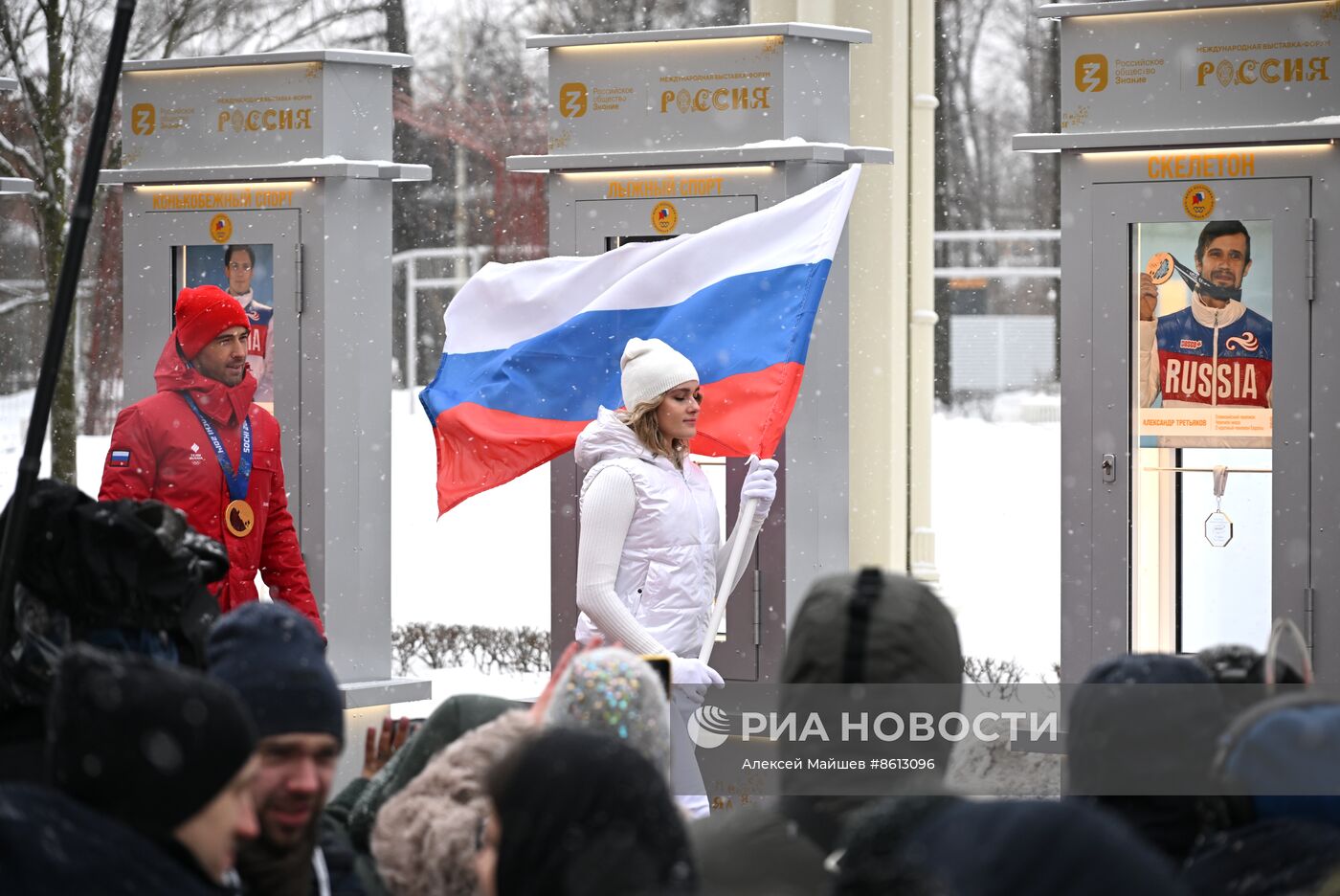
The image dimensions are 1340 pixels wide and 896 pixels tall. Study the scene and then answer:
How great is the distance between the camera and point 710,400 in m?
6.54

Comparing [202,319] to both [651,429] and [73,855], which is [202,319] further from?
[73,855]

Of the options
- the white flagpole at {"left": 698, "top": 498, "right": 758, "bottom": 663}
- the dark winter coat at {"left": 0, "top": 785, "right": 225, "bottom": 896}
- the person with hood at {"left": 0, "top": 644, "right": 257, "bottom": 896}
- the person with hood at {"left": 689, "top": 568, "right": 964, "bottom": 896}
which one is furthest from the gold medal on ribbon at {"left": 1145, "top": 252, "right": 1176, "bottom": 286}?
the dark winter coat at {"left": 0, "top": 785, "right": 225, "bottom": 896}

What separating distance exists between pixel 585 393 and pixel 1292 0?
2767 mm

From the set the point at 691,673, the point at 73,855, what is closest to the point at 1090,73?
the point at 691,673

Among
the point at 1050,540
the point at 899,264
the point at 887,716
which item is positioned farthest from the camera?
the point at 1050,540

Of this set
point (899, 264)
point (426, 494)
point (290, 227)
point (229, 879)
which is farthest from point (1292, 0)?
point (426, 494)

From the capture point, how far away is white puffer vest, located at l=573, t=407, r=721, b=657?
220 inches

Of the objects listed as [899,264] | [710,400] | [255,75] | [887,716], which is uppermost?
[255,75]

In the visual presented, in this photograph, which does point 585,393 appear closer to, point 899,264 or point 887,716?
point 899,264

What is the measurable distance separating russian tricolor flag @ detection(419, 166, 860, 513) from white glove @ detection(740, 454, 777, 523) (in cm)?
25

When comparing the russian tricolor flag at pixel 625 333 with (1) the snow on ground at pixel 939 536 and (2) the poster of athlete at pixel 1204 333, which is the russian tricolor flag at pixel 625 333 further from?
(1) the snow on ground at pixel 939 536

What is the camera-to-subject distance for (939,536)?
16422mm

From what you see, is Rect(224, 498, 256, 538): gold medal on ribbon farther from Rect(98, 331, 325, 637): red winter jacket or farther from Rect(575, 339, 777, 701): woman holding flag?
Rect(575, 339, 777, 701): woman holding flag

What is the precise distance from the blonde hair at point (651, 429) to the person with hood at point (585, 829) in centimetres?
326
